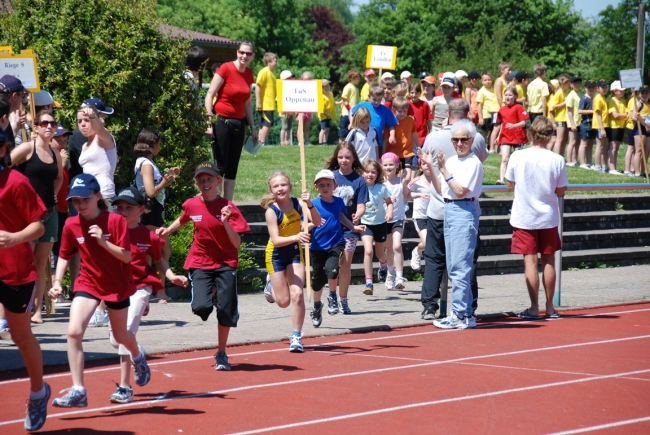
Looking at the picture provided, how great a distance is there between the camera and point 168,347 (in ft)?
30.2

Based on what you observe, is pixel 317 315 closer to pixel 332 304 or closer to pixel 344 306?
pixel 332 304

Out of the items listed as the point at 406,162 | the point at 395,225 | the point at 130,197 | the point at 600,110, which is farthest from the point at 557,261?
the point at 600,110

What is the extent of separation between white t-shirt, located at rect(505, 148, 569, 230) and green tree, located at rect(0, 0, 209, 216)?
468cm

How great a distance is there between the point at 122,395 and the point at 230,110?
6927mm

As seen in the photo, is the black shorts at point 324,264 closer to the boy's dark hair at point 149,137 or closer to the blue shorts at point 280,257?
the blue shorts at point 280,257

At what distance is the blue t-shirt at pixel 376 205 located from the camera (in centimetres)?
1266

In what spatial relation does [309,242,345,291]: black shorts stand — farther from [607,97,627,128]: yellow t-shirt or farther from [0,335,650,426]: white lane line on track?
[607,97,627,128]: yellow t-shirt

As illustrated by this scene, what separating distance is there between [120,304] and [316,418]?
1.65 meters

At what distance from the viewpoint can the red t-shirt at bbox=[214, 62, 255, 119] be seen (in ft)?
44.2

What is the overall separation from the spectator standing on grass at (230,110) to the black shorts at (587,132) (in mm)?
11838

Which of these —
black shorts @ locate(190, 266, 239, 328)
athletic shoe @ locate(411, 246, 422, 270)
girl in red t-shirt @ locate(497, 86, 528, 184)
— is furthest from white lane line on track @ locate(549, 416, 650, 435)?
girl in red t-shirt @ locate(497, 86, 528, 184)

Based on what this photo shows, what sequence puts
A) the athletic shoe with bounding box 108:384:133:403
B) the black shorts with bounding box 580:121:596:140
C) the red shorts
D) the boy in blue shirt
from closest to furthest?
the athletic shoe with bounding box 108:384:133:403 < the red shorts < the boy in blue shirt < the black shorts with bounding box 580:121:596:140

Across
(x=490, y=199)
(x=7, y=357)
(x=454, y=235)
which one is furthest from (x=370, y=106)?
(x=7, y=357)

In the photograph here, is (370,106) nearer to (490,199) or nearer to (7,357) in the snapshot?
(490,199)
